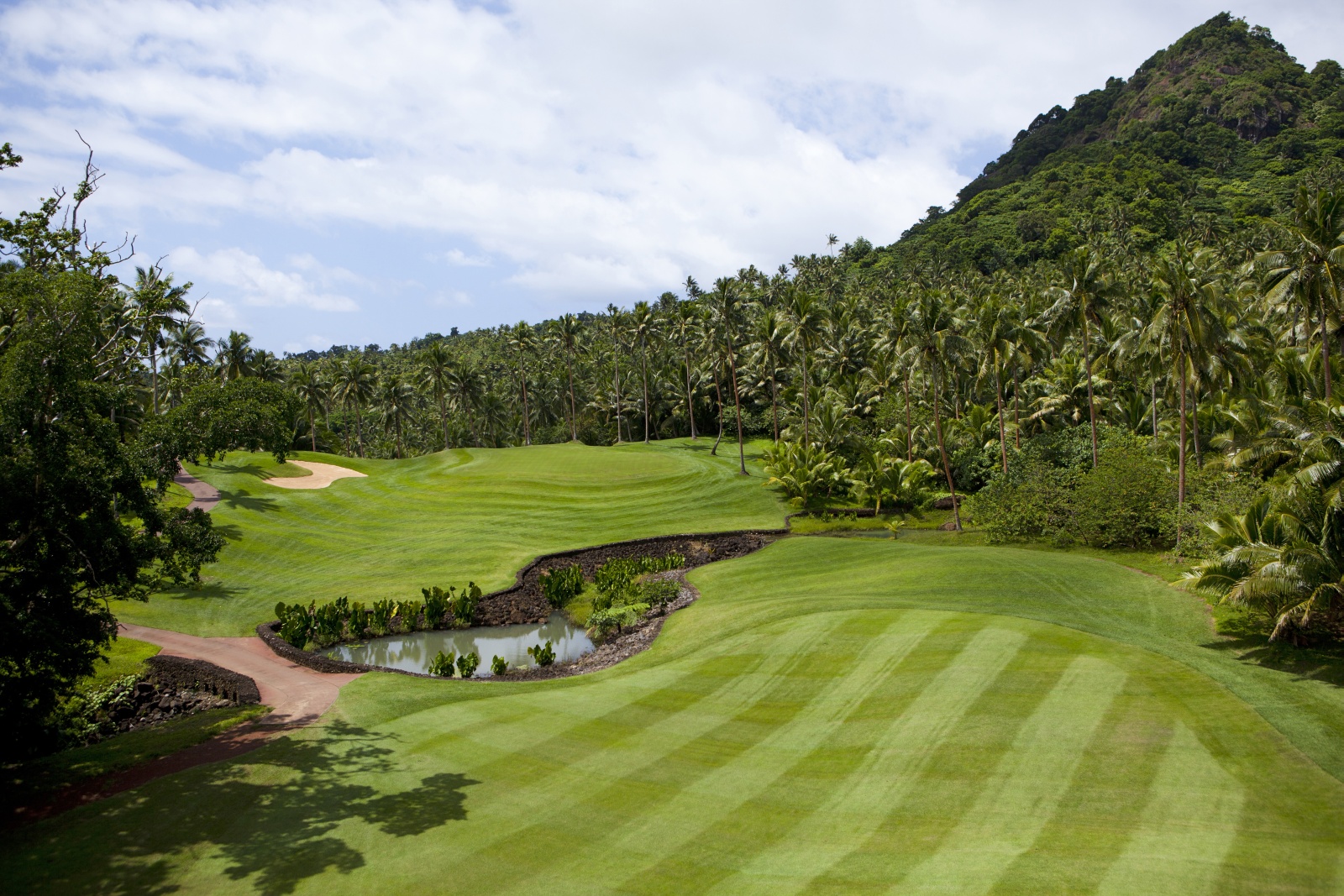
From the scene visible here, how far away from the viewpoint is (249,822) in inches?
504

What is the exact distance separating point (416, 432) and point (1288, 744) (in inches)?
4764

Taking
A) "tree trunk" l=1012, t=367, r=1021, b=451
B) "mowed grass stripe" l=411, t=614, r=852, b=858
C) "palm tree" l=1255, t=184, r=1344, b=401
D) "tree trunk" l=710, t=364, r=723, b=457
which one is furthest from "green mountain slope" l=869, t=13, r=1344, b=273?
"mowed grass stripe" l=411, t=614, r=852, b=858

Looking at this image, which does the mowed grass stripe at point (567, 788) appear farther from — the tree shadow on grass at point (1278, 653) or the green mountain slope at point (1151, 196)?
the green mountain slope at point (1151, 196)

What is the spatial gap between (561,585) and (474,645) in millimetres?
6193

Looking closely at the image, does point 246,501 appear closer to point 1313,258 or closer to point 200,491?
point 200,491

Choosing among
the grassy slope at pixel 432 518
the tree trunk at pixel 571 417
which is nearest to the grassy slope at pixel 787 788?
the grassy slope at pixel 432 518

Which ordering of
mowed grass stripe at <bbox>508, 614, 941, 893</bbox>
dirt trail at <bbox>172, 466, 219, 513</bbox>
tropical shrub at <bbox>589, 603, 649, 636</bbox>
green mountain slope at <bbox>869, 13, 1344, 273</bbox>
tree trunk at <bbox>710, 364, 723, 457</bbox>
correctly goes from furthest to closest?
green mountain slope at <bbox>869, 13, 1344, 273</bbox>
tree trunk at <bbox>710, 364, 723, 457</bbox>
dirt trail at <bbox>172, 466, 219, 513</bbox>
tropical shrub at <bbox>589, 603, 649, 636</bbox>
mowed grass stripe at <bbox>508, 614, 941, 893</bbox>

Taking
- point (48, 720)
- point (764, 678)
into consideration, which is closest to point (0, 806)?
point (48, 720)

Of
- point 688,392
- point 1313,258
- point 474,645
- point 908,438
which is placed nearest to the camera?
point 1313,258

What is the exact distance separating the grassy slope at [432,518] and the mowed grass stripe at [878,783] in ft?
81.7

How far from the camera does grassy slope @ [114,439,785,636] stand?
3547cm

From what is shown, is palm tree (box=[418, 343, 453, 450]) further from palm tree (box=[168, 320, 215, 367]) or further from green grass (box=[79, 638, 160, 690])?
green grass (box=[79, 638, 160, 690])

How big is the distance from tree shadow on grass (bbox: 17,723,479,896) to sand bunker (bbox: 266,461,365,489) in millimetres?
43132

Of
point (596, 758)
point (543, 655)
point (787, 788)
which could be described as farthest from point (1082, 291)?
point (596, 758)
